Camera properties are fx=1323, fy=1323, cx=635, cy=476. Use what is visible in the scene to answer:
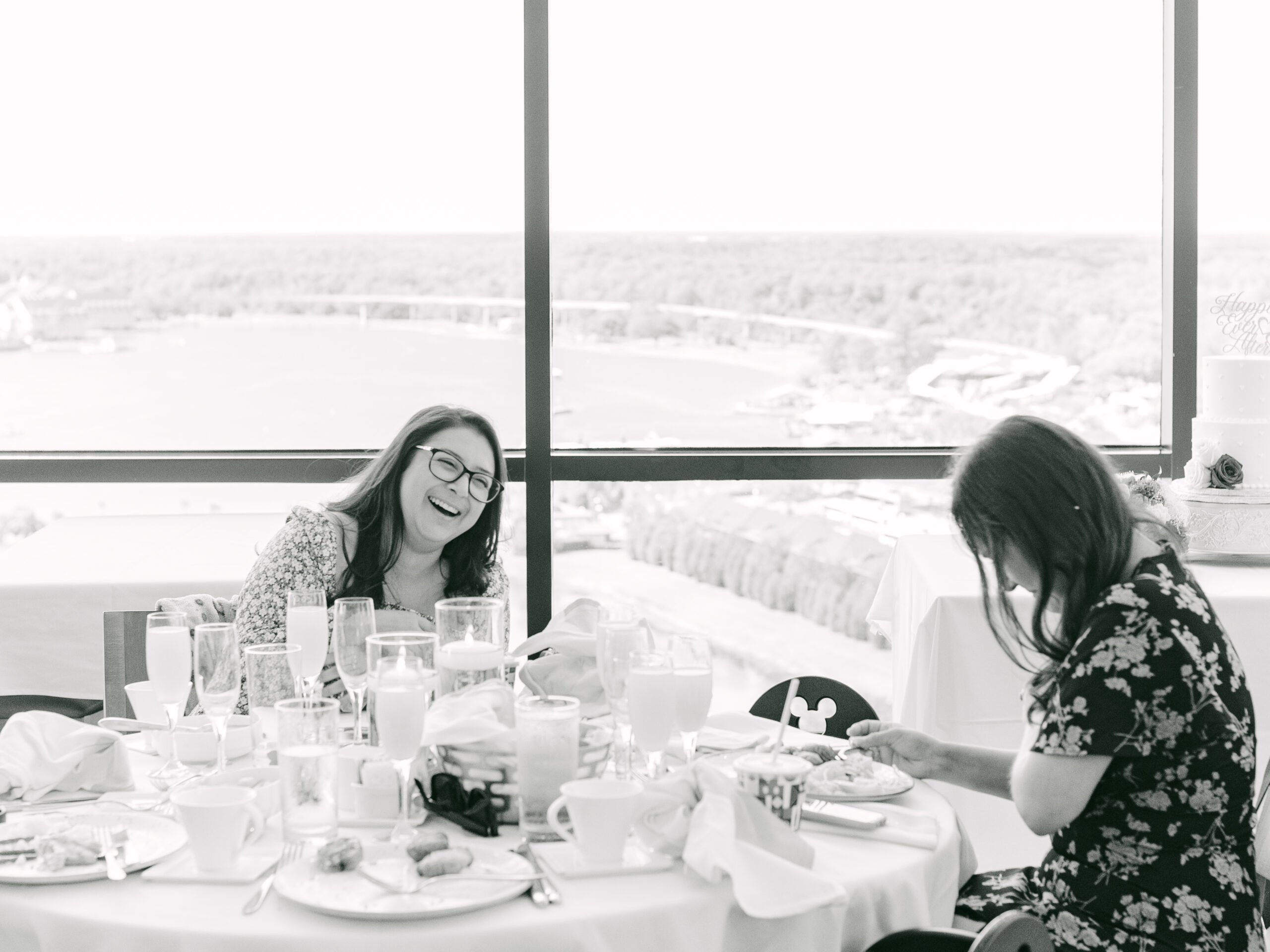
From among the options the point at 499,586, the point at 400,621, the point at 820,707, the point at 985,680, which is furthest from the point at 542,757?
the point at 985,680

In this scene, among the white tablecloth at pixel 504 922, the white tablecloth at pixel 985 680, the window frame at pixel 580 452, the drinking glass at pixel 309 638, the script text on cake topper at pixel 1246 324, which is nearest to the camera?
the white tablecloth at pixel 504 922

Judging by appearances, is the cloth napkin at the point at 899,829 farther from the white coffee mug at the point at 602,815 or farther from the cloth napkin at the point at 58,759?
the cloth napkin at the point at 58,759

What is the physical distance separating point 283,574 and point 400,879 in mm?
1170

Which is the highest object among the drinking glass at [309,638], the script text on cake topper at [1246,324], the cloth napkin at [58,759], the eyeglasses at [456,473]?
the script text on cake topper at [1246,324]

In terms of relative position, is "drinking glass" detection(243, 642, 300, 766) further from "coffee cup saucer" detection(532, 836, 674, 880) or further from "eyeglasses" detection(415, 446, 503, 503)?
"eyeglasses" detection(415, 446, 503, 503)

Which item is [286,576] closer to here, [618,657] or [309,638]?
[309,638]

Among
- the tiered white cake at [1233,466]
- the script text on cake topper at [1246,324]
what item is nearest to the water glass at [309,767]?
the tiered white cake at [1233,466]

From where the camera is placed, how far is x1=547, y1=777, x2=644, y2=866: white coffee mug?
1349 millimetres

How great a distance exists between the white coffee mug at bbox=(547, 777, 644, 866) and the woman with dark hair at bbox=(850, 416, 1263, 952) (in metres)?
0.50

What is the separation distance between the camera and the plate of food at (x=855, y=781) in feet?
5.36

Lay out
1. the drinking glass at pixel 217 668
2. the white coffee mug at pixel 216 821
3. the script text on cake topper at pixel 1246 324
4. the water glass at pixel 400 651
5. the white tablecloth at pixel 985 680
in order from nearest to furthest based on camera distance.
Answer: the white coffee mug at pixel 216 821 → the water glass at pixel 400 651 → the drinking glass at pixel 217 668 → the white tablecloth at pixel 985 680 → the script text on cake topper at pixel 1246 324

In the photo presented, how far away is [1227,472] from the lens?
3.16 metres

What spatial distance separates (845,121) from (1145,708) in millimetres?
2586

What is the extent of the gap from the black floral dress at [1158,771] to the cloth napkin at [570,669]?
2.04ft
